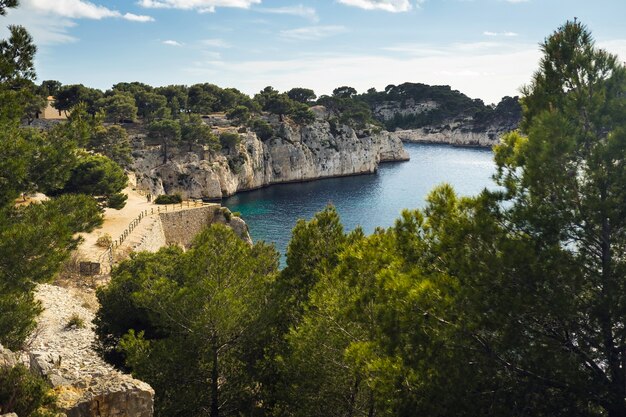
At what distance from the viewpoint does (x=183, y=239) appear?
44.1 m

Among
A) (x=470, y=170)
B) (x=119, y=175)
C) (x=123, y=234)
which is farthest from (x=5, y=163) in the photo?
(x=470, y=170)

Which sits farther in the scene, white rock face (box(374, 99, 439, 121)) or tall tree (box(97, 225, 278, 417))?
white rock face (box(374, 99, 439, 121))

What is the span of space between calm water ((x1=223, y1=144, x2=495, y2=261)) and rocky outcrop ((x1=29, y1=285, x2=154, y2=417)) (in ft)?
87.1

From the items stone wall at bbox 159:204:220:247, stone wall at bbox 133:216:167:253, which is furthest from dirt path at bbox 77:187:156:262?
stone wall at bbox 159:204:220:247

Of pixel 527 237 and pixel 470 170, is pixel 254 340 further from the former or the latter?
pixel 470 170

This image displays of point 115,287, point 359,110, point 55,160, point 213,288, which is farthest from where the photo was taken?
point 359,110

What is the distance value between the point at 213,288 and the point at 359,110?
344 feet

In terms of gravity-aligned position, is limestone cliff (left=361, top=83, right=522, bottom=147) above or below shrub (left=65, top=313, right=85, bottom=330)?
above

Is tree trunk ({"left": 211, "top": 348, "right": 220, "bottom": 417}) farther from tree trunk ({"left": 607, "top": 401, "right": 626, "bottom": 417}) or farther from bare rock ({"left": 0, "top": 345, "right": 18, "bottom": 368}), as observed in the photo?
tree trunk ({"left": 607, "top": 401, "right": 626, "bottom": 417})

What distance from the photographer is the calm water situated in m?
57.9

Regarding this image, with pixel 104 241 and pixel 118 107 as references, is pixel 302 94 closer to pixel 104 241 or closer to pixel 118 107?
pixel 118 107

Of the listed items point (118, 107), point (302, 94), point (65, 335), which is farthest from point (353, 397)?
point (302, 94)

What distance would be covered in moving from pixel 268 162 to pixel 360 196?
20.5 meters

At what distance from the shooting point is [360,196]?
7544 centimetres
